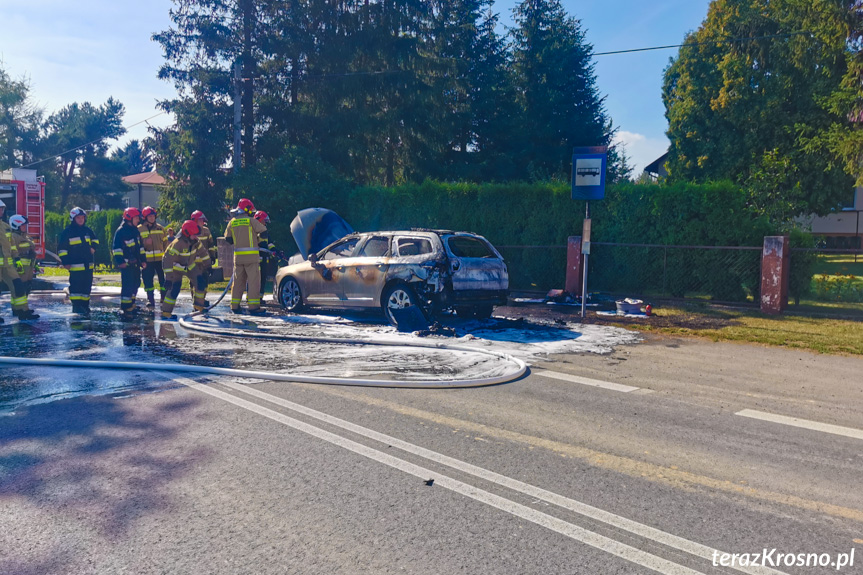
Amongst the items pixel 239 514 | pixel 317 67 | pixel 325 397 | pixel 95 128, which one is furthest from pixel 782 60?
pixel 95 128

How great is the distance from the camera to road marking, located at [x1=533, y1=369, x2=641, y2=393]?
265 inches

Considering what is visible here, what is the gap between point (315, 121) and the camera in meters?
26.8

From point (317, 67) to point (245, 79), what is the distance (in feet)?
9.52

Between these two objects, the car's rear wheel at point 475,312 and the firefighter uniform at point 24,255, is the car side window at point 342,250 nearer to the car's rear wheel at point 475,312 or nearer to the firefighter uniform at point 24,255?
the car's rear wheel at point 475,312

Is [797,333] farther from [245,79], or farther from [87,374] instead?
[245,79]

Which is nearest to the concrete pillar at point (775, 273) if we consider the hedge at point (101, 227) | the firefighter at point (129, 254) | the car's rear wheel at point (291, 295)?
the car's rear wheel at point (291, 295)

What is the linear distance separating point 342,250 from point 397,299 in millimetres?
2007

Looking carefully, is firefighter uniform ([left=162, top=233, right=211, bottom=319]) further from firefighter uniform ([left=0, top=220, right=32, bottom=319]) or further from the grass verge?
the grass verge

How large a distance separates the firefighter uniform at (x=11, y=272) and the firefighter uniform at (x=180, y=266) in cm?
239

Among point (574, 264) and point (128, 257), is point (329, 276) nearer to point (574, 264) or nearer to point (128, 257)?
point (128, 257)

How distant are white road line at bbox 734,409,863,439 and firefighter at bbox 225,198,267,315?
9.57 meters

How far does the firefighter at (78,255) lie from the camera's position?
41.5ft

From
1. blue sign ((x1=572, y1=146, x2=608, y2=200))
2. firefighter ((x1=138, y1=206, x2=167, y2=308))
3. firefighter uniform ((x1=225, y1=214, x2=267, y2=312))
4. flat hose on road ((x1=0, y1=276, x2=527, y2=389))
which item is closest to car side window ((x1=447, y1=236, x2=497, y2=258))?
blue sign ((x1=572, y1=146, x2=608, y2=200))

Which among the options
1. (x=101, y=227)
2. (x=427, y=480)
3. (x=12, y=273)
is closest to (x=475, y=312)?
(x=427, y=480)
